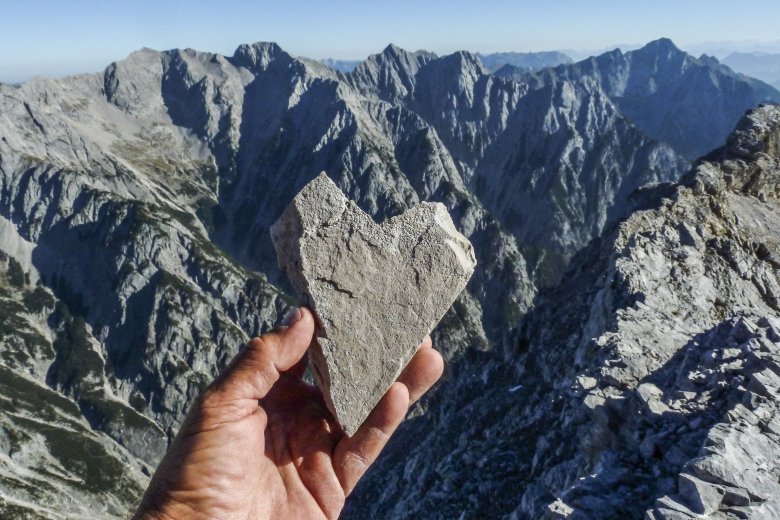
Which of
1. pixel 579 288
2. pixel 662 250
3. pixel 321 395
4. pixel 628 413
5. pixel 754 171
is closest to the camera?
pixel 321 395

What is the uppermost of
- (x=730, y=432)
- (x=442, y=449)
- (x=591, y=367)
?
(x=730, y=432)

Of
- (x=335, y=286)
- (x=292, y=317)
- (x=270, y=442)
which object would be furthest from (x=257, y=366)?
(x=335, y=286)

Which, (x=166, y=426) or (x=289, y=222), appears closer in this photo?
(x=289, y=222)

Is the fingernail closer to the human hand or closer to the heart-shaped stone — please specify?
the human hand

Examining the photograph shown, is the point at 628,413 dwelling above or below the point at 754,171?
below

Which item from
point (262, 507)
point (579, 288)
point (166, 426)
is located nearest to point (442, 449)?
point (579, 288)

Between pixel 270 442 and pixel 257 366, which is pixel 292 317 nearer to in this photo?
pixel 257 366

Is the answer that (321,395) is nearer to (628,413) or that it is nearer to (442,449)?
(628,413)

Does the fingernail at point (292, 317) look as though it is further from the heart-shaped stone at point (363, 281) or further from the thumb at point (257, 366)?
the heart-shaped stone at point (363, 281)
